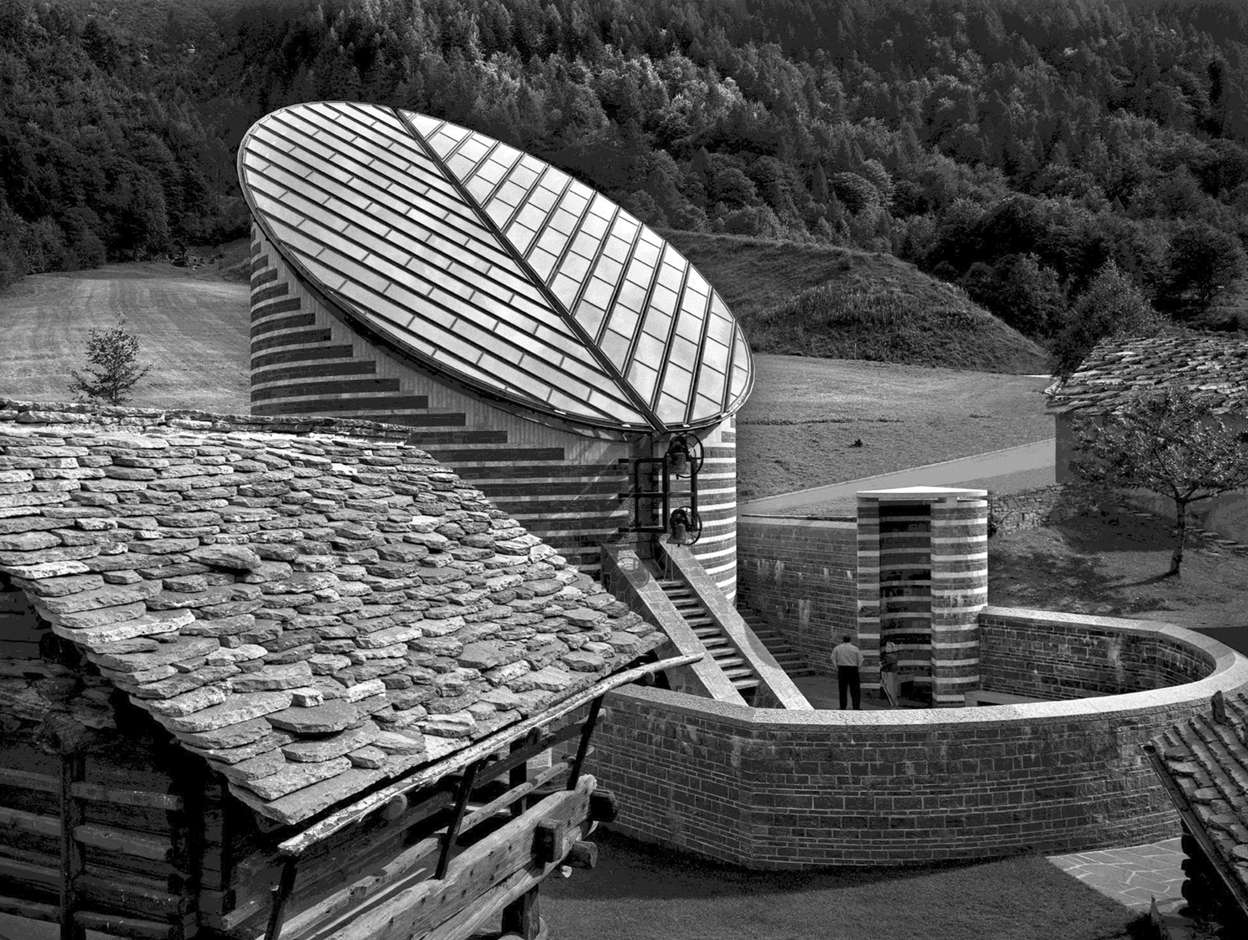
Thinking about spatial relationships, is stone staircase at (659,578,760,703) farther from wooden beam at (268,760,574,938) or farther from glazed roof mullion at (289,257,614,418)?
wooden beam at (268,760,574,938)

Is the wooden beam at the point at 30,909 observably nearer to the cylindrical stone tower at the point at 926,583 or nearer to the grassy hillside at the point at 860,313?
the cylindrical stone tower at the point at 926,583

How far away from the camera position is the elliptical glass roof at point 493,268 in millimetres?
16344

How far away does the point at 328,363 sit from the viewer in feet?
54.0

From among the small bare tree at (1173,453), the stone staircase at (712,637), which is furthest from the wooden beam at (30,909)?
the small bare tree at (1173,453)

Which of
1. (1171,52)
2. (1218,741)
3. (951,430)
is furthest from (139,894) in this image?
(1171,52)

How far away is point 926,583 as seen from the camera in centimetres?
1730

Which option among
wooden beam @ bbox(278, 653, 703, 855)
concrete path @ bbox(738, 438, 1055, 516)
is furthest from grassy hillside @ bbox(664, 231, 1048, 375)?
wooden beam @ bbox(278, 653, 703, 855)

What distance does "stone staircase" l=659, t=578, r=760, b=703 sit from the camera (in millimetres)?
15398

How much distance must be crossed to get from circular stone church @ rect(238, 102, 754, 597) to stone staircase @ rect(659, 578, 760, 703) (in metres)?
1.00

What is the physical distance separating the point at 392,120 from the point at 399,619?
57.1ft

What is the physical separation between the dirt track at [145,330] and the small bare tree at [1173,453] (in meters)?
27.1

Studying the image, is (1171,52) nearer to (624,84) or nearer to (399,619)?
(624,84)

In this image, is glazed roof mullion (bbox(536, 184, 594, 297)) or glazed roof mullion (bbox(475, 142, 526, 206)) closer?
glazed roof mullion (bbox(536, 184, 594, 297))

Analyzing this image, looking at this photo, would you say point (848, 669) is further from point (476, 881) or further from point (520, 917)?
point (476, 881)
